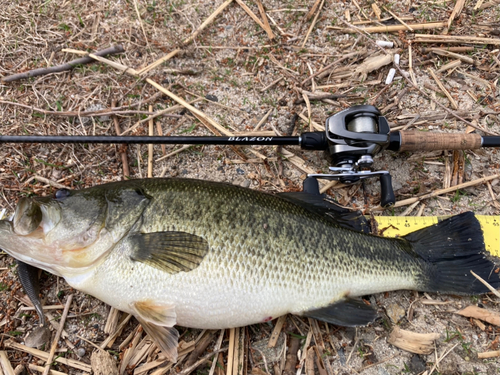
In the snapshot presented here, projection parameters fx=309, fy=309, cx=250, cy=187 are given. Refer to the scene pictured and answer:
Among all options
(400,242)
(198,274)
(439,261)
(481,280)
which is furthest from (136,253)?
(481,280)

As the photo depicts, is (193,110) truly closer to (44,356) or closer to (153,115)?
(153,115)

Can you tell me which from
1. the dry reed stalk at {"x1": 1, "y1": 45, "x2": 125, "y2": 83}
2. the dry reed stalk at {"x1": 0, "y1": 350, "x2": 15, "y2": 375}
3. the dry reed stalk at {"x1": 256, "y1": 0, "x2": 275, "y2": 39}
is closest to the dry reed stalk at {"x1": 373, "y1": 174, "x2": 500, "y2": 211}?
the dry reed stalk at {"x1": 256, "y1": 0, "x2": 275, "y2": 39}

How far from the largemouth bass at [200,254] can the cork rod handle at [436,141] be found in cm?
97

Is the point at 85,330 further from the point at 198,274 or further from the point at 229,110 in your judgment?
the point at 229,110

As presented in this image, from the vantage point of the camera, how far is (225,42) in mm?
3484

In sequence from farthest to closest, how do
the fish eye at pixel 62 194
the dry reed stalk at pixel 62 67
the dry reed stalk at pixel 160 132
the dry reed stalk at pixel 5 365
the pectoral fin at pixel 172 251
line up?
the dry reed stalk at pixel 62 67 → the dry reed stalk at pixel 160 132 → the dry reed stalk at pixel 5 365 → the fish eye at pixel 62 194 → the pectoral fin at pixel 172 251

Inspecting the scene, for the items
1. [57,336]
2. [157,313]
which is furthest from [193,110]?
[57,336]

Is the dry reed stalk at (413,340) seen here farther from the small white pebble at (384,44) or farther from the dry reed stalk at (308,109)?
the small white pebble at (384,44)

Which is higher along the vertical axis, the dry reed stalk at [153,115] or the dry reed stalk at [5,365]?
the dry reed stalk at [153,115]

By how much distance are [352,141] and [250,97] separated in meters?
1.26

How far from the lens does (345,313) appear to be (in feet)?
7.73

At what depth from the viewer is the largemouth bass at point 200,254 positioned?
214cm

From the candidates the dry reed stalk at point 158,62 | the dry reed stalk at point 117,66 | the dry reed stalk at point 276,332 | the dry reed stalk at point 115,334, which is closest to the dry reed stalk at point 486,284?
the dry reed stalk at point 276,332

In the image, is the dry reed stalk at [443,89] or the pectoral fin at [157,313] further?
the dry reed stalk at [443,89]
